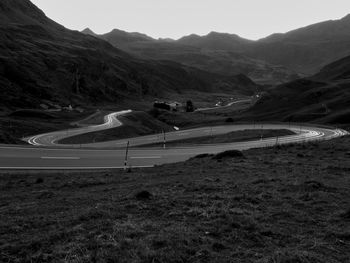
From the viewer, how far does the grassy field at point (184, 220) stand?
752 centimetres

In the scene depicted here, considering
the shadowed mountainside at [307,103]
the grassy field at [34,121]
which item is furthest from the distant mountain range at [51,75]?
the shadowed mountainside at [307,103]

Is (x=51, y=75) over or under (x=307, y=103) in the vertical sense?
over

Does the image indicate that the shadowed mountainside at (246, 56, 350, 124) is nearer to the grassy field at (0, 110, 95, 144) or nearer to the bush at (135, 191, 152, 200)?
the grassy field at (0, 110, 95, 144)

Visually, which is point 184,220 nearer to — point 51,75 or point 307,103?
point 307,103

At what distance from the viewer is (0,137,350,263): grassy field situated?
7520 mm

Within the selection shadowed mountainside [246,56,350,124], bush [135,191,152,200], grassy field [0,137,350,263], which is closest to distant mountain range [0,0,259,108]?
shadowed mountainside [246,56,350,124]

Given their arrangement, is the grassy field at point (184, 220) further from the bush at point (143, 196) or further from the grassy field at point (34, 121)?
the grassy field at point (34, 121)

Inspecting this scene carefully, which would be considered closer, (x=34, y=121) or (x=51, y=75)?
(x=34, y=121)

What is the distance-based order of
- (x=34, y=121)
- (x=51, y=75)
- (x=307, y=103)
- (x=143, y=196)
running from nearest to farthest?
(x=143, y=196)
(x=34, y=121)
(x=307, y=103)
(x=51, y=75)

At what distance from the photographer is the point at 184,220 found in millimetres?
9727

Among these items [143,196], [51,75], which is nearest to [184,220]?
[143,196]

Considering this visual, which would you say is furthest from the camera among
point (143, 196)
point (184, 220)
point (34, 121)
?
point (34, 121)

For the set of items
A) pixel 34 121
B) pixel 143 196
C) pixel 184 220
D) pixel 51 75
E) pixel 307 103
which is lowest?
pixel 184 220

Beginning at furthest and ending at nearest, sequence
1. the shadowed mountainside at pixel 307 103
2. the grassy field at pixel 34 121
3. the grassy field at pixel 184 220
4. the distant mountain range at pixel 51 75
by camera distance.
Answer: the distant mountain range at pixel 51 75 → the shadowed mountainside at pixel 307 103 → the grassy field at pixel 34 121 → the grassy field at pixel 184 220
